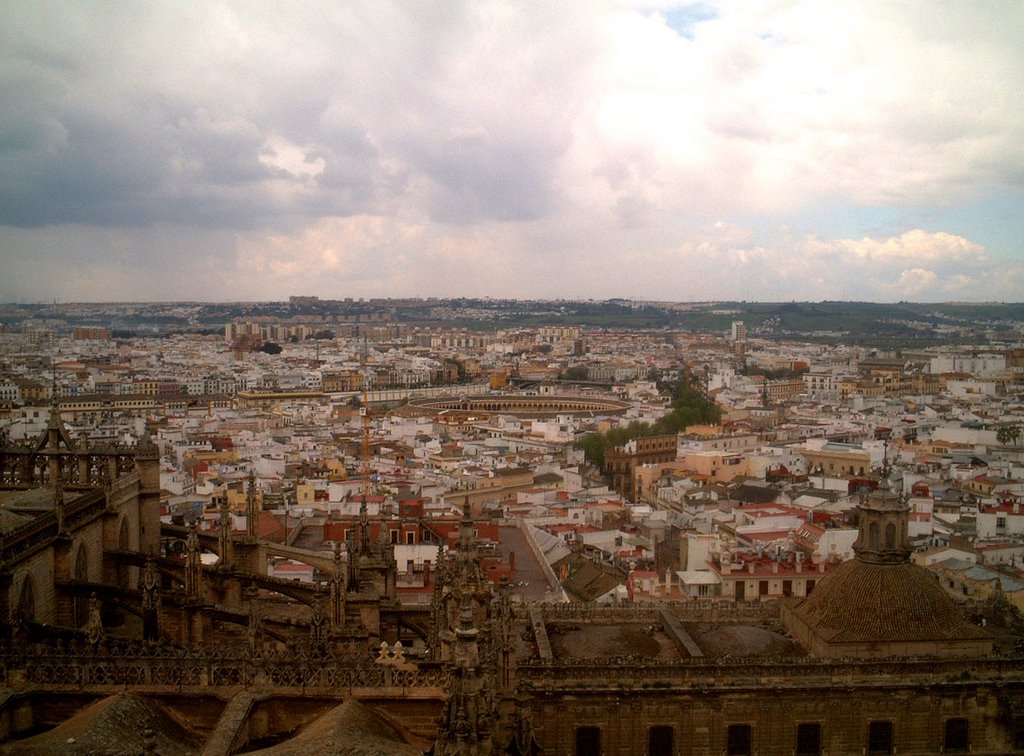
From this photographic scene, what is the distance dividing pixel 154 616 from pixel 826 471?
156 ft

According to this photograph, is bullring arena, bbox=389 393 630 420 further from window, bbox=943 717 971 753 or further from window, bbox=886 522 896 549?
window, bbox=943 717 971 753

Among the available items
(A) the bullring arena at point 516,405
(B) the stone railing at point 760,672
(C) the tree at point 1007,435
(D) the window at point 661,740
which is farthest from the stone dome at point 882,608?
(A) the bullring arena at point 516,405

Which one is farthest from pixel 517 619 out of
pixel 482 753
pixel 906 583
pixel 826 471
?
pixel 826 471

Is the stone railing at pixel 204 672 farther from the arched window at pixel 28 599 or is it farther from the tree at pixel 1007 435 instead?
the tree at pixel 1007 435

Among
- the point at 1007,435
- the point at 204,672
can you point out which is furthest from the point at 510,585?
the point at 1007,435

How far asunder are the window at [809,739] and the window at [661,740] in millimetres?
2100

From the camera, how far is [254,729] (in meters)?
9.18

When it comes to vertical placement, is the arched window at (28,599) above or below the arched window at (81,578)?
above

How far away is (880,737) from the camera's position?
17516 mm

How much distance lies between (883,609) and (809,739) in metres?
2.75

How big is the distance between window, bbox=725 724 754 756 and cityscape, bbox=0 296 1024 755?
0.19ft

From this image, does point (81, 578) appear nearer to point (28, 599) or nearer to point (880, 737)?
point (28, 599)

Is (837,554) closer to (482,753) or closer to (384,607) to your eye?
(384,607)

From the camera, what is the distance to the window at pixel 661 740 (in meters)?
17.3
